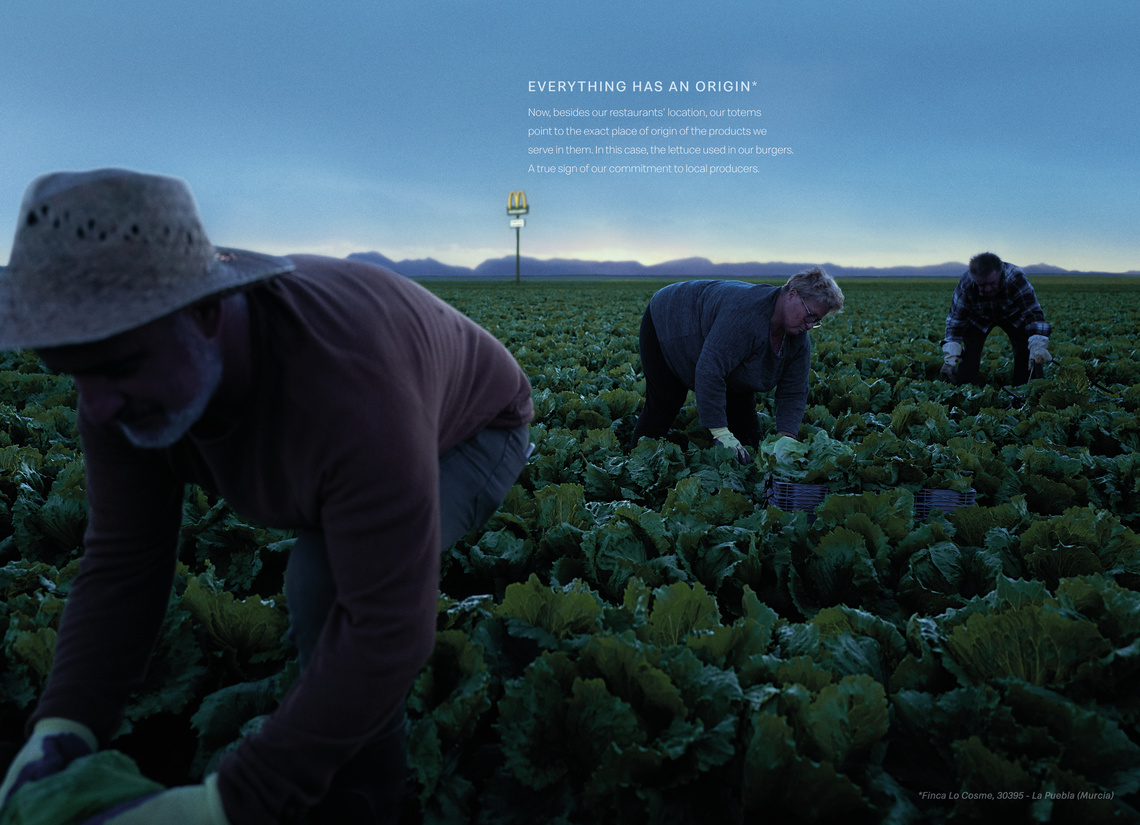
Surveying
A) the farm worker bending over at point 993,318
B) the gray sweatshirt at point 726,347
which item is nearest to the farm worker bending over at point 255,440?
the gray sweatshirt at point 726,347

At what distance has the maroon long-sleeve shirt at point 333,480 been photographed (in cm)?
108

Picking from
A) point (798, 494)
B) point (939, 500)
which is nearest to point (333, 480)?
point (798, 494)

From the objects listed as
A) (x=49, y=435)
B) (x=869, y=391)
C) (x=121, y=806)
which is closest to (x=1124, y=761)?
(x=121, y=806)

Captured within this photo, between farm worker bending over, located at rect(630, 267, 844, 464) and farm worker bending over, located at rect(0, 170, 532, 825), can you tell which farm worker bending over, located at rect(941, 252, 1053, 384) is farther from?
farm worker bending over, located at rect(0, 170, 532, 825)

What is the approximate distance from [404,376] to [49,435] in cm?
491

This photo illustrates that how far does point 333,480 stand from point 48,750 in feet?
2.71

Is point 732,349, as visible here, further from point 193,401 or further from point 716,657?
point 193,401

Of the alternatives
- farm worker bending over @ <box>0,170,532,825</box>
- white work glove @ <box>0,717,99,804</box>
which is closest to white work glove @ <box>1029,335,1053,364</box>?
farm worker bending over @ <box>0,170,532,825</box>

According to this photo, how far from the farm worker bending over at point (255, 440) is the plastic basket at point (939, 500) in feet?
10.5

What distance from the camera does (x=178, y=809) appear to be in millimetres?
1130

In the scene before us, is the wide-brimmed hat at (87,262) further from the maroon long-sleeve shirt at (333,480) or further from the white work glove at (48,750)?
the white work glove at (48,750)

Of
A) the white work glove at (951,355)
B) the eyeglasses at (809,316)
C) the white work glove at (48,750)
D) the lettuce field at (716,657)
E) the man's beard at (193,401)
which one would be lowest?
the lettuce field at (716,657)

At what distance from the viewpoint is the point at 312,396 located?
1.07 metres

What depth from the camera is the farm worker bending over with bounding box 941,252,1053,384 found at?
676cm
